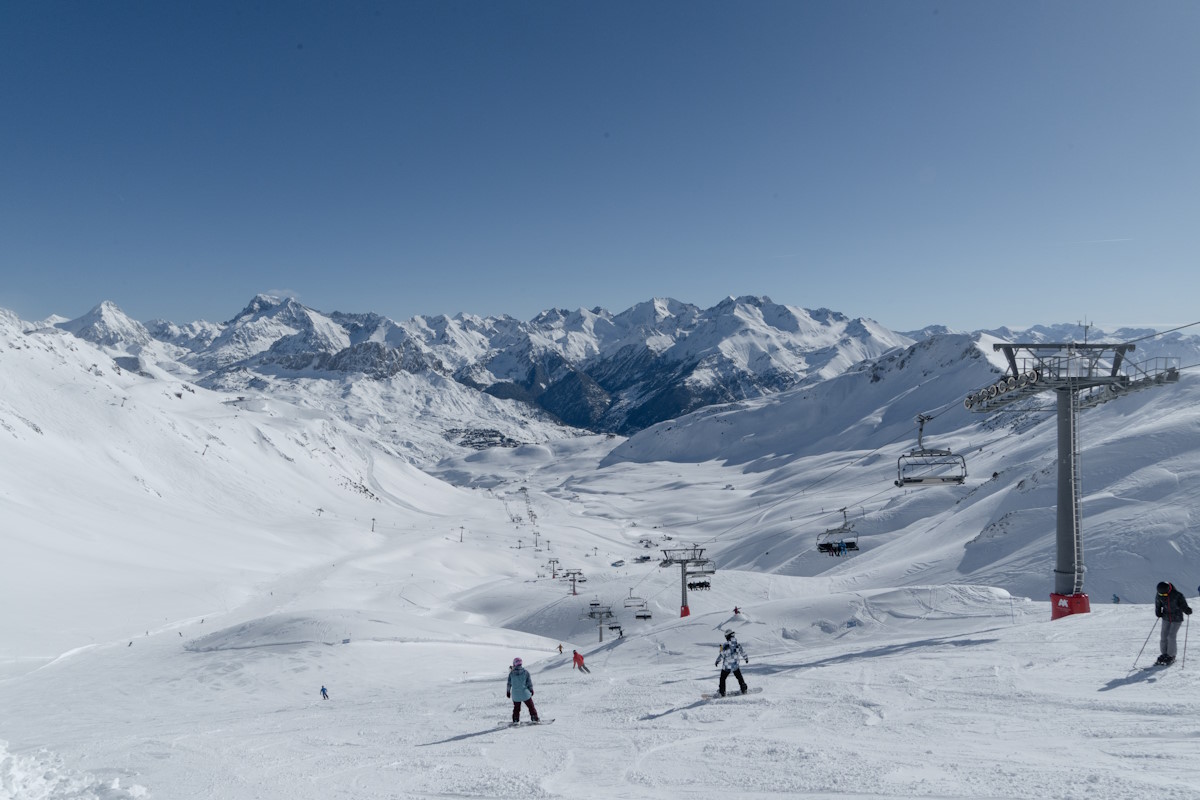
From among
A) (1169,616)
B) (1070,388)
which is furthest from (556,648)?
(1169,616)

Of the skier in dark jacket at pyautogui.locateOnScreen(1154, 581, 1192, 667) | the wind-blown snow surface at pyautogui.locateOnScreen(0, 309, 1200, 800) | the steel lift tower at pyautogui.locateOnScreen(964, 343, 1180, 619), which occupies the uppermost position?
the steel lift tower at pyautogui.locateOnScreen(964, 343, 1180, 619)

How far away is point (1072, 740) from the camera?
10102 mm

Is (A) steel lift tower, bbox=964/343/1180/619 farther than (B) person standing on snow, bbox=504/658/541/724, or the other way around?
(A) steel lift tower, bbox=964/343/1180/619

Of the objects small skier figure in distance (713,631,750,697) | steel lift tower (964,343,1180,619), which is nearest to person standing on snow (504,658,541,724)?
small skier figure in distance (713,631,750,697)

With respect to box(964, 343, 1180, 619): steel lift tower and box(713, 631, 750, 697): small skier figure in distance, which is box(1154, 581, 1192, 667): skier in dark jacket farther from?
box(964, 343, 1180, 619): steel lift tower

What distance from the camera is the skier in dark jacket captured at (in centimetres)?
1307

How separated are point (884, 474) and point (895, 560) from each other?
76.5 meters

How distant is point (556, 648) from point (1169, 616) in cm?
3281

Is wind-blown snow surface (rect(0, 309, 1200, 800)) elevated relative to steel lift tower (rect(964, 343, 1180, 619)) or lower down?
lower down

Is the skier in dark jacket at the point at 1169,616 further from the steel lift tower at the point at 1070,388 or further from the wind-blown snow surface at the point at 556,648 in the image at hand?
the steel lift tower at the point at 1070,388

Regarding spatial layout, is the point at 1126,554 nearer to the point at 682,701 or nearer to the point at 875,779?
the point at 682,701

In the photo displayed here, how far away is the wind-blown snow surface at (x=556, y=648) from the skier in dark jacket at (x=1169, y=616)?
1.12 ft

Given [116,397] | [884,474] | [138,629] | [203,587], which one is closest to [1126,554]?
[138,629]

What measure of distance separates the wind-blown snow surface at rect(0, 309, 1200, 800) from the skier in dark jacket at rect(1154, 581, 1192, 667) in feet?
1.12
